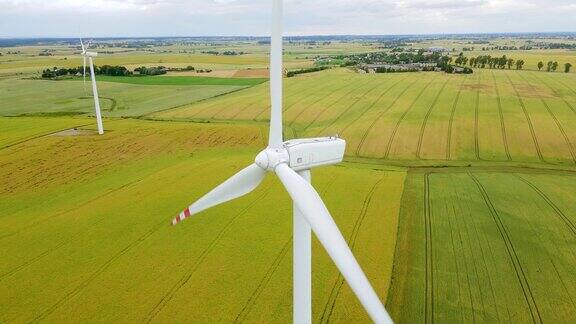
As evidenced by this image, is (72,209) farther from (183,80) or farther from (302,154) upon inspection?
(183,80)

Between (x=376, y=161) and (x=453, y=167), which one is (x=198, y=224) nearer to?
(x=376, y=161)

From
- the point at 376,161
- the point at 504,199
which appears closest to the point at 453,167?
the point at 376,161

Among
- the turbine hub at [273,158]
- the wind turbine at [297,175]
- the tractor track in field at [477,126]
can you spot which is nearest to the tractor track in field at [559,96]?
the tractor track in field at [477,126]

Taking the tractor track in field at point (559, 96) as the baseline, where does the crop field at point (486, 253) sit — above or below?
below

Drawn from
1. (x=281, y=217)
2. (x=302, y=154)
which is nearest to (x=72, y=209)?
(x=281, y=217)

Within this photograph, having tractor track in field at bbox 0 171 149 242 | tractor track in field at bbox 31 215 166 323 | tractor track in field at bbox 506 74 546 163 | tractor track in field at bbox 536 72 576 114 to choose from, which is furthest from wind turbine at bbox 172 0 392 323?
tractor track in field at bbox 536 72 576 114

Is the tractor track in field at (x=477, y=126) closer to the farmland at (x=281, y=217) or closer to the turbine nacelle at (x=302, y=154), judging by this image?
the farmland at (x=281, y=217)

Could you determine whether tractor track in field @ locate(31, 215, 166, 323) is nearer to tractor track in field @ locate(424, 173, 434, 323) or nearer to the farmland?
the farmland
